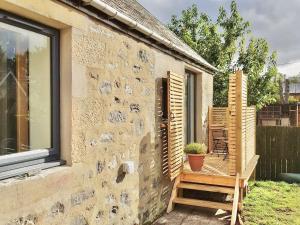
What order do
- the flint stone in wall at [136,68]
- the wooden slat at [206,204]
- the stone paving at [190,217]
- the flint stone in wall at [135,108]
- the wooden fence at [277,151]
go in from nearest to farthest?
the flint stone in wall at [135,108] < the flint stone in wall at [136,68] < the stone paving at [190,217] < the wooden slat at [206,204] < the wooden fence at [277,151]

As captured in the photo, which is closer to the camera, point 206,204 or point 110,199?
point 110,199

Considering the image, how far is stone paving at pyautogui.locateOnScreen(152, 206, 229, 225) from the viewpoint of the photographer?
5.80m

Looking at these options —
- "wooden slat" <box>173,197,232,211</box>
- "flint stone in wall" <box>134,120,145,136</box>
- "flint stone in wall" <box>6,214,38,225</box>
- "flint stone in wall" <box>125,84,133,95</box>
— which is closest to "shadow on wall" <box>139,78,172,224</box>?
"flint stone in wall" <box>134,120,145,136</box>

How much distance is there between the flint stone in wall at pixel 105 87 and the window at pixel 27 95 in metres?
0.72

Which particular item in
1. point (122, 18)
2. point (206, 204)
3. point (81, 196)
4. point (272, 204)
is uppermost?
point (122, 18)

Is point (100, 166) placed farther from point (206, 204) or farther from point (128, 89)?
point (206, 204)

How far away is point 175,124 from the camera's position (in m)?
6.21

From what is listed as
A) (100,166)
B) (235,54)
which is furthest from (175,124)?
(235,54)

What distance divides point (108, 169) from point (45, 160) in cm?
106

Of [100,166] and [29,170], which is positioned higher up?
[29,170]

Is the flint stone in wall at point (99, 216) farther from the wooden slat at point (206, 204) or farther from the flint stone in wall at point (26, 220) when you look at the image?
the wooden slat at point (206, 204)

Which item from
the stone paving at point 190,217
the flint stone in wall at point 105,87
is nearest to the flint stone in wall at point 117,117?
the flint stone in wall at point 105,87

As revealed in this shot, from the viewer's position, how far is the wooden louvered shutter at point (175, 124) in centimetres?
598

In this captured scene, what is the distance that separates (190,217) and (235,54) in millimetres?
11495
